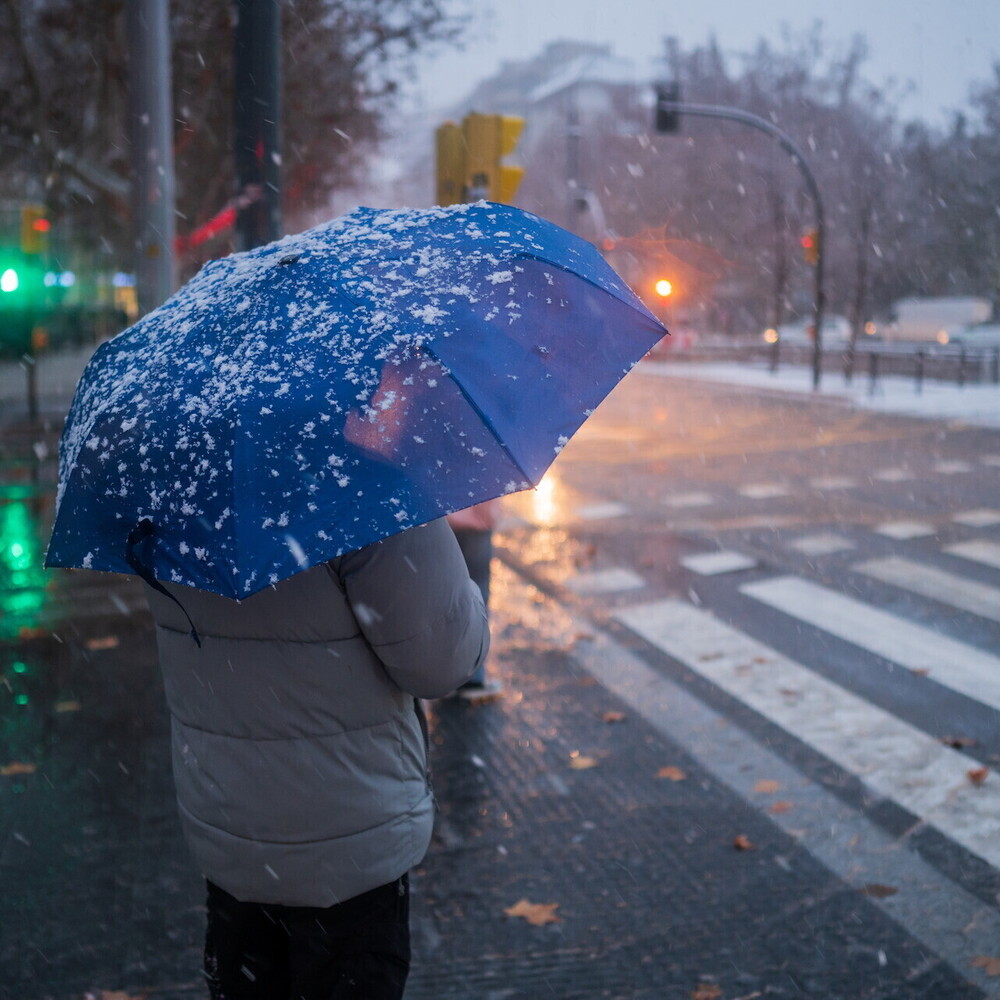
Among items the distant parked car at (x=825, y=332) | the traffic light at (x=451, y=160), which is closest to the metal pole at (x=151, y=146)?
the traffic light at (x=451, y=160)

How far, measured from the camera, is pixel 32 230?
1953 centimetres

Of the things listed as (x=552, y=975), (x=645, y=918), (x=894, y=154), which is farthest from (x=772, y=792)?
(x=894, y=154)

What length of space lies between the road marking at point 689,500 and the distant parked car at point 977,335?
1456 inches

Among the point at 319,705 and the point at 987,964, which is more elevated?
the point at 319,705

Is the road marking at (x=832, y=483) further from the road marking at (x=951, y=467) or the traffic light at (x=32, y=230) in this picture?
the traffic light at (x=32, y=230)

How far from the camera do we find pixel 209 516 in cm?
190

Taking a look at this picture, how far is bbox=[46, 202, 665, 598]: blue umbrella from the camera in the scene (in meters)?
1.88

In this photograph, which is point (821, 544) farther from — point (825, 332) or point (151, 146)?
point (825, 332)

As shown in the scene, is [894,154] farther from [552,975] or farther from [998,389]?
[552,975]

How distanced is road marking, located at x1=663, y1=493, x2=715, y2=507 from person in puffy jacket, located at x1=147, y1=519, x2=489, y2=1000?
966cm

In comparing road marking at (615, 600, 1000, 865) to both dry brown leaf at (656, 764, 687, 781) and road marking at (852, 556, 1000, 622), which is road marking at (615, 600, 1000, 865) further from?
road marking at (852, 556, 1000, 622)

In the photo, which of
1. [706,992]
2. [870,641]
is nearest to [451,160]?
[870,641]

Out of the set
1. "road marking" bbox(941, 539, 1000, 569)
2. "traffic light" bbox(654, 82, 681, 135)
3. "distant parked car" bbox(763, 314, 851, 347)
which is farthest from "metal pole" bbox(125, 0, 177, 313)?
"distant parked car" bbox(763, 314, 851, 347)

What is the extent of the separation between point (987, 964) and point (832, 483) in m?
9.89
